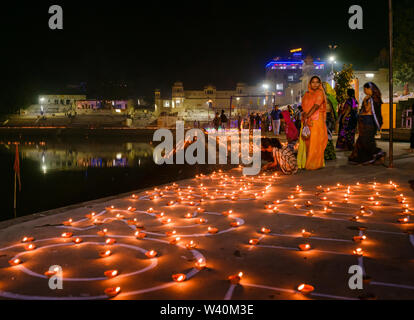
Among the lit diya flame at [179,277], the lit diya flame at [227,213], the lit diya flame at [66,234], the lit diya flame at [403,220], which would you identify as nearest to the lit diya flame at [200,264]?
the lit diya flame at [179,277]

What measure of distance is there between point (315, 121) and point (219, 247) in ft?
22.8

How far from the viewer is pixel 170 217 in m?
5.61

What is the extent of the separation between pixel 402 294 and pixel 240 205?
3644mm

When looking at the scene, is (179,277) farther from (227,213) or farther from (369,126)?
(369,126)

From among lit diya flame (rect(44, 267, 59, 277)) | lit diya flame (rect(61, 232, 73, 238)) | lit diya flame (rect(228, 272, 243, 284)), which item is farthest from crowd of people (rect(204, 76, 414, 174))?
lit diya flame (rect(44, 267, 59, 277))

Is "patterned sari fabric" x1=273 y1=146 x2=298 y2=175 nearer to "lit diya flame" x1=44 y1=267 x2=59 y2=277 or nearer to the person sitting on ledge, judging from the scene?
the person sitting on ledge

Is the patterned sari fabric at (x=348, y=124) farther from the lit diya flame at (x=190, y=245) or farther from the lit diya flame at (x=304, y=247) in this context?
the lit diya flame at (x=190, y=245)

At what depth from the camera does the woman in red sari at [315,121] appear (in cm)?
985

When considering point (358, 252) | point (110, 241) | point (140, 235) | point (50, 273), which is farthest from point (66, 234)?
point (358, 252)

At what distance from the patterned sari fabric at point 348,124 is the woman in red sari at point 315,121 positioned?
3460 mm

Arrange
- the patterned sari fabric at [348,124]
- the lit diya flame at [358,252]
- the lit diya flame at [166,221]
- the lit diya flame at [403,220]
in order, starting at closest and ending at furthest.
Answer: the lit diya flame at [358,252] → the lit diya flame at [403,220] → the lit diya flame at [166,221] → the patterned sari fabric at [348,124]

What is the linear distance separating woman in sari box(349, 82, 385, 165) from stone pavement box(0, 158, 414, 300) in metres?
3.38
